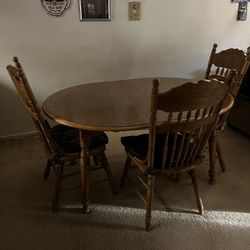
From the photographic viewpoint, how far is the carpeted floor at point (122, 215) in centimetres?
161

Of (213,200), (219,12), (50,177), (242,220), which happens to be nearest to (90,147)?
(50,177)

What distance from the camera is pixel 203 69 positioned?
325 cm

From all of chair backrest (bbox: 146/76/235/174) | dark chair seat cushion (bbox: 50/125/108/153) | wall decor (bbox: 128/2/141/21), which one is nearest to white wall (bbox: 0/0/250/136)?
wall decor (bbox: 128/2/141/21)

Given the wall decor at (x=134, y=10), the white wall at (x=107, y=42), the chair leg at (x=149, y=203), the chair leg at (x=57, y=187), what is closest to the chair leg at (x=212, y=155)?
the chair leg at (x=149, y=203)

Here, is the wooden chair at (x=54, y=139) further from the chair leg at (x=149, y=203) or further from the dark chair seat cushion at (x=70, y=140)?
the chair leg at (x=149, y=203)

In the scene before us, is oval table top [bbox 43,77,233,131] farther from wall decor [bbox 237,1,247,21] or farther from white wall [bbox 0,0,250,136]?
wall decor [bbox 237,1,247,21]

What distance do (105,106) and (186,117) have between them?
20.1 inches

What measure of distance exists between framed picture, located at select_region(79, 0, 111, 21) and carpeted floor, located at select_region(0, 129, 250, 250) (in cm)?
141

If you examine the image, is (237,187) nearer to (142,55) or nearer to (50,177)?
(50,177)

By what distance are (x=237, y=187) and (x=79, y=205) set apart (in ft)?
3.83

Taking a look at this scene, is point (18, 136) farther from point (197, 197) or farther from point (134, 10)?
point (197, 197)

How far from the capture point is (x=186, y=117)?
146cm

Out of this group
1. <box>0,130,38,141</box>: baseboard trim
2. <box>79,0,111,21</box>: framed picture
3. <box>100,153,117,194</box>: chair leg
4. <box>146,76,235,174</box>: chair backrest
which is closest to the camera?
<box>146,76,235,174</box>: chair backrest

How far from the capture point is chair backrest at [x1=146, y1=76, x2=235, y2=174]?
1.30 metres
